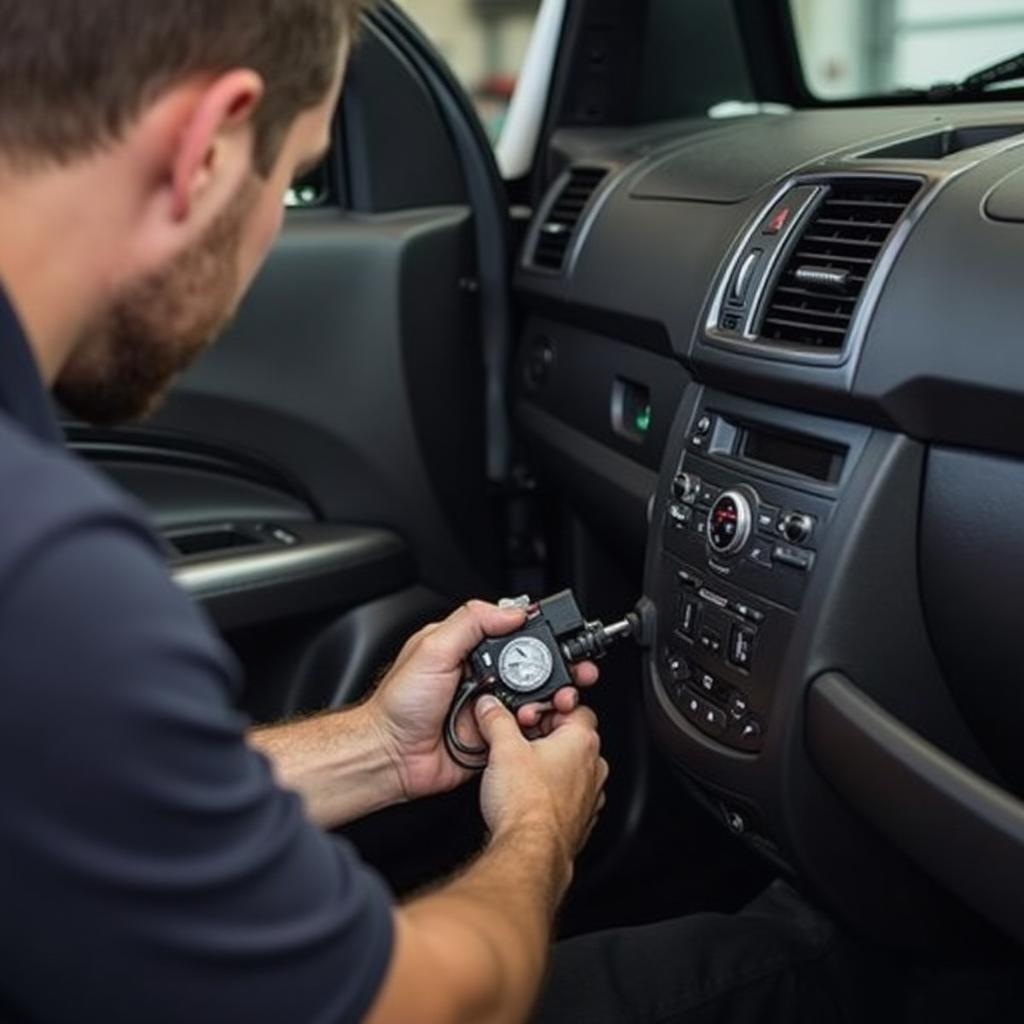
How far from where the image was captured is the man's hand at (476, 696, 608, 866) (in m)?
1.02

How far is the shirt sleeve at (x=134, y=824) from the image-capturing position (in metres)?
0.62

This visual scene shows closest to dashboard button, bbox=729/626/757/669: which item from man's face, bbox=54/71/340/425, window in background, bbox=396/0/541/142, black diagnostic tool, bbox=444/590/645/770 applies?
black diagnostic tool, bbox=444/590/645/770

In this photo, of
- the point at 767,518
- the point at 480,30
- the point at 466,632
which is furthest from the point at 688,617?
the point at 480,30

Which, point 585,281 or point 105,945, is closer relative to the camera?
point 105,945

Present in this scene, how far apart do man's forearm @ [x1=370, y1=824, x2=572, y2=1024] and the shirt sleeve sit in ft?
0.17

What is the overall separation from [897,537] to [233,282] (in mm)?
582

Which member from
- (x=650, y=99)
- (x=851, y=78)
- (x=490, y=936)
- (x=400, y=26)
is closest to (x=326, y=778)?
(x=490, y=936)

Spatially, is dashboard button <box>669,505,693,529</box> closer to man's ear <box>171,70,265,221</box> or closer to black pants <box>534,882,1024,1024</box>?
black pants <box>534,882,1024,1024</box>

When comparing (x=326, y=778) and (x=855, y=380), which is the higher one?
(x=855, y=380)

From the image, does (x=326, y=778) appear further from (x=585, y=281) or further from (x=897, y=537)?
(x=585, y=281)

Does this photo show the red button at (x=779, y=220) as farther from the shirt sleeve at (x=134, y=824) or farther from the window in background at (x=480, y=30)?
the window in background at (x=480, y=30)

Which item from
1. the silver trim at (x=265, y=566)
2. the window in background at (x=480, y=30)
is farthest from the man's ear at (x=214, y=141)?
the window in background at (x=480, y=30)

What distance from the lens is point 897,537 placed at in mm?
1192

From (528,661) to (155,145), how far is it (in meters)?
0.56
